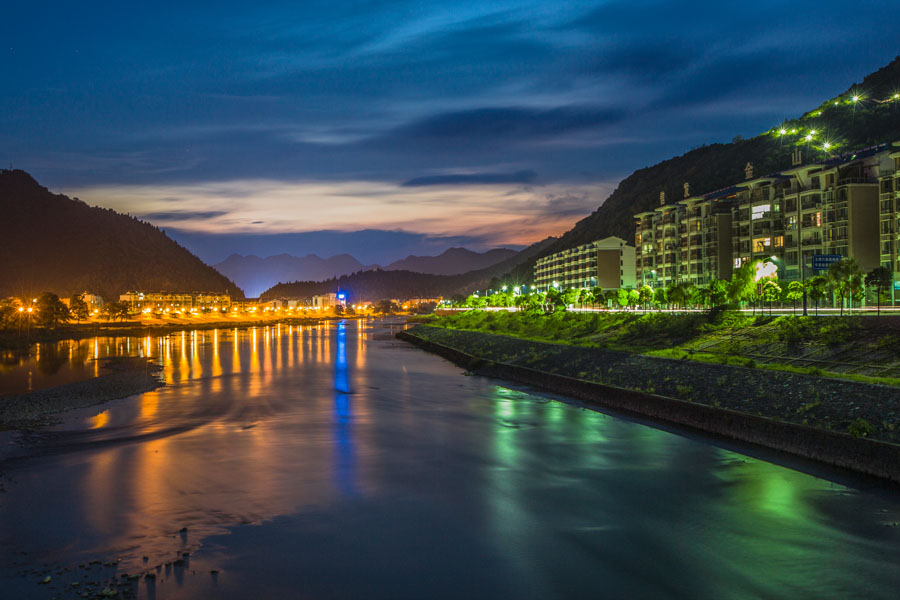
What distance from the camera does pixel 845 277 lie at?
57844 millimetres

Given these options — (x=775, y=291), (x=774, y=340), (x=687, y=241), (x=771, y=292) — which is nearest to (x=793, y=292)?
(x=775, y=291)

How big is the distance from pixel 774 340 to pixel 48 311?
12989 cm

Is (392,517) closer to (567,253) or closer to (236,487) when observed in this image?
(236,487)

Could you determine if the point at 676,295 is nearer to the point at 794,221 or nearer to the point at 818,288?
the point at 794,221

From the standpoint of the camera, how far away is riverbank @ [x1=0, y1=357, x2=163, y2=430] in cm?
3272

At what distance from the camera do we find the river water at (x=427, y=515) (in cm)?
1416

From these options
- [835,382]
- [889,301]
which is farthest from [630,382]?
[889,301]

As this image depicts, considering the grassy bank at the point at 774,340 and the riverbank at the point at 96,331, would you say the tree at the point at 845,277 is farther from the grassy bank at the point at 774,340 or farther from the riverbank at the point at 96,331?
the riverbank at the point at 96,331

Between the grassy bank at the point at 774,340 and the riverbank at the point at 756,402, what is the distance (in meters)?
1.45

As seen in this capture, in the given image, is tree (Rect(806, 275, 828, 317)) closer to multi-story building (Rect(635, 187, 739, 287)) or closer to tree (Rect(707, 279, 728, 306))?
tree (Rect(707, 279, 728, 306))

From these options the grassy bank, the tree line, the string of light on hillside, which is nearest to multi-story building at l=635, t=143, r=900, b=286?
the tree line

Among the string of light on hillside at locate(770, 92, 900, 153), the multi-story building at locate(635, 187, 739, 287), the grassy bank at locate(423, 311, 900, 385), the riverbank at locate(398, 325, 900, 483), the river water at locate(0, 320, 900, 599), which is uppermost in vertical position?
the string of light on hillside at locate(770, 92, 900, 153)

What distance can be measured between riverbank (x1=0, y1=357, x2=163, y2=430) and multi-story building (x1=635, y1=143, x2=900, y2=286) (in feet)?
193

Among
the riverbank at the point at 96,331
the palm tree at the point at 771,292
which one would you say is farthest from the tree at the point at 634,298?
the riverbank at the point at 96,331
